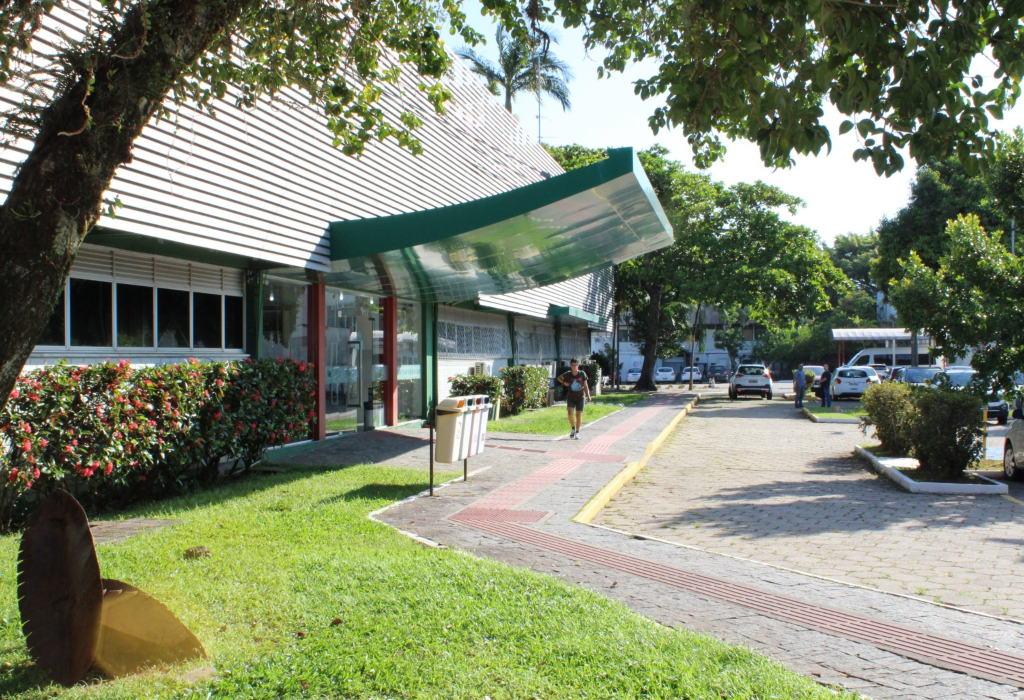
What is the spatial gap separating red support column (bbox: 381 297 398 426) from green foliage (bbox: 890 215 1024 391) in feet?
30.6

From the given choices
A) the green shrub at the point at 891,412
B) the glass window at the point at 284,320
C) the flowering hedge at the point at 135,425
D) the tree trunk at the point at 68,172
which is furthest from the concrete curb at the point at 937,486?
the tree trunk at the point at 68,172

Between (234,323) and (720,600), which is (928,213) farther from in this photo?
(720,600)

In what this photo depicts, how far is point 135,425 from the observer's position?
7.68 meters

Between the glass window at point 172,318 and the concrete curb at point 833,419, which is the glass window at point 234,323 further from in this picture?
the concrete curb at point 833,419

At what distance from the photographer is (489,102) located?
68.5ft

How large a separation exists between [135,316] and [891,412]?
12.1 meters

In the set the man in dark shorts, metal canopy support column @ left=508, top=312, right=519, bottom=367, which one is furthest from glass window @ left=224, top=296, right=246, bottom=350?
metal canopy support column @ left=508, top=312, right=519, bottom=367

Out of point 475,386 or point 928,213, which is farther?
point 928,213

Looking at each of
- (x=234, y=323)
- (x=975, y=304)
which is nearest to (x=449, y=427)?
(x=234, y=323)

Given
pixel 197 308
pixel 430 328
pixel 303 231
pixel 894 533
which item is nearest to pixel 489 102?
pixel 430 328

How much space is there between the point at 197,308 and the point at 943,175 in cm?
3644

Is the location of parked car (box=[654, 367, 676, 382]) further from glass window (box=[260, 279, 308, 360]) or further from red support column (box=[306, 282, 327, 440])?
glass window (box=[260, 279, 308, 360])

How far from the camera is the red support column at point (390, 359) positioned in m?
16.0

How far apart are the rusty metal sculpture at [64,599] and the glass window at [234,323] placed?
7574 mm
